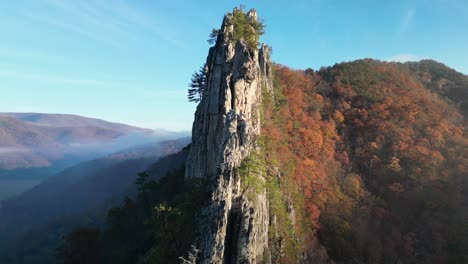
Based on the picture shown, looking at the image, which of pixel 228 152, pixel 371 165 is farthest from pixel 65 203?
pixel 228 152

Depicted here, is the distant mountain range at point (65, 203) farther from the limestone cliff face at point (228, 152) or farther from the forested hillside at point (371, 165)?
the limestone cliff face at point (228, 152)

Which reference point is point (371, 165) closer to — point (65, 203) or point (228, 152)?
point (228, 152)

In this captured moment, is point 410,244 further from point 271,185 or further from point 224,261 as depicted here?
point 224,261

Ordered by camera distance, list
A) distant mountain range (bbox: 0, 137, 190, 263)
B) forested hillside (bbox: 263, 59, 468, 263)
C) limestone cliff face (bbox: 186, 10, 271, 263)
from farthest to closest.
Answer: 1. distant mountain range (bbox: 0, 137, 190, 263)
2. forested hillside (bbox: 263, 59, 468, 263)
3. limestone cliff face (bbox: 186, 10, 271, 263)

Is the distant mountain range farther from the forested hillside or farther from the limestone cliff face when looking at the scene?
the limestone cliff face

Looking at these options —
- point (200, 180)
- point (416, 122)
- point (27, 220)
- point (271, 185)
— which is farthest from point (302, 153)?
point (27, 220)

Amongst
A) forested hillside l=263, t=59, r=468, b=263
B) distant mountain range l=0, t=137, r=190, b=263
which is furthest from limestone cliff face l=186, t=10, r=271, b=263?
distant mountain range l=0, t=137, r=190, b=263

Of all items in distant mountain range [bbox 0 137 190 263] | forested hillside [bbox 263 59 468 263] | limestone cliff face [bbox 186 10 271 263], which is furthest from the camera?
distant mountain range [bbox 0 137 190 263]

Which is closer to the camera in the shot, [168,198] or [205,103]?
[205,103]
